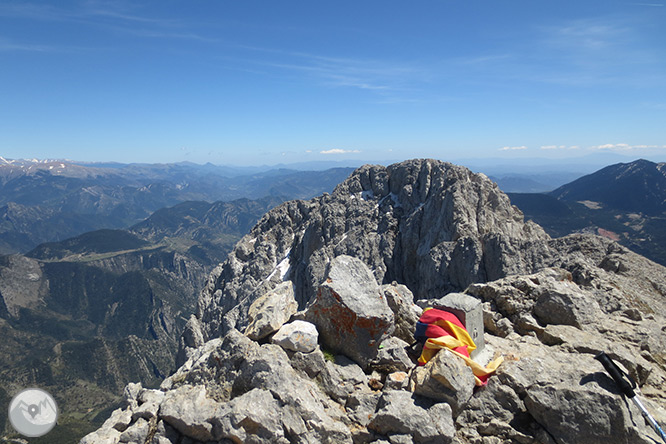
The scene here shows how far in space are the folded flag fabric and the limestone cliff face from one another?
1820 inches

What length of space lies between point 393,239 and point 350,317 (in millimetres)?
67161

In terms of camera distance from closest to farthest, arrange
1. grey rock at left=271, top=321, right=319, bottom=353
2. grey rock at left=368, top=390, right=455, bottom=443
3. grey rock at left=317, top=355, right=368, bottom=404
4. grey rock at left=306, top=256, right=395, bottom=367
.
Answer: grey rock at left=368, top=390, right=455, bottom=443 → grey rock at left=317, top=355, right=368, bottom=404 → grey rock at left=271, top=321, right=319, bottom=353 → grey rock at left=306, top=256, right=395, bottom=367

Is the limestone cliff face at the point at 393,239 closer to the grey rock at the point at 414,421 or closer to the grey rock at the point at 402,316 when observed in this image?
the grey rock at the point at 402,316

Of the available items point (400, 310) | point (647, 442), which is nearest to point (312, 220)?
point (400, 310)

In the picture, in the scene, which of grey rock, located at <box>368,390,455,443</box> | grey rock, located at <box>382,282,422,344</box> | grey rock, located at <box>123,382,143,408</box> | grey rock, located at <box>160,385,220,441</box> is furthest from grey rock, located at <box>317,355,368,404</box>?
grey rock, located at <box>123,382,143,408</box>

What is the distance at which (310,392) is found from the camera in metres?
9.66

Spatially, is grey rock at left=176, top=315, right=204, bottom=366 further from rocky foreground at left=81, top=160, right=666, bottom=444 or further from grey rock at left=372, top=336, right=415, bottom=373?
grey rock at left=372, top=336, right=415, bottom=373

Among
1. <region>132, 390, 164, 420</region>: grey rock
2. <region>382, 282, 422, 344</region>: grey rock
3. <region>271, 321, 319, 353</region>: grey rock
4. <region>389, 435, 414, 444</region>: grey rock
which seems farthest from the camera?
<region>382, 282, 422, 344</region>: grey rock

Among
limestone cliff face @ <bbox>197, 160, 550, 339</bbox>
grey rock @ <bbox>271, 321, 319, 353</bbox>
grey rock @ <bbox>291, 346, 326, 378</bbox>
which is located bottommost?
limestone cliff face @ <bbox>197, 160, 550, 339</bbox>

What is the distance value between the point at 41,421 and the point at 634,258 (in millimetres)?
38915

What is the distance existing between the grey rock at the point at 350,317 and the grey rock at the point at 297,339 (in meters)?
0.67

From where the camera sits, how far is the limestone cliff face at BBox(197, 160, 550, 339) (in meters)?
57.9

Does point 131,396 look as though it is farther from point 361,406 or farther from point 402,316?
point 402,316

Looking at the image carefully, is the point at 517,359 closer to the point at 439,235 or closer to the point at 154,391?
the point at 154,391
